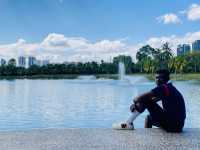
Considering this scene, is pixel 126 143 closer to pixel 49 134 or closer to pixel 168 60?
pixel 49 134

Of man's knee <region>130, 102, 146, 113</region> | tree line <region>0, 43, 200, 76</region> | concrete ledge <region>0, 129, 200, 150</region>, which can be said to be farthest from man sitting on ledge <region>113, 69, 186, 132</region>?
tree line <region>0, 43, 200, 76</region>

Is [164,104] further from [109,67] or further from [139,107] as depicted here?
[109,67]

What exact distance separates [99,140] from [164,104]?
55.7 inches

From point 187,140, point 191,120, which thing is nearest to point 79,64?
point 191,120

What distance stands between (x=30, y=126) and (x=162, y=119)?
24.1 ft

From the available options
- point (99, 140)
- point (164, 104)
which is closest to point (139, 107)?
point (164, 104)

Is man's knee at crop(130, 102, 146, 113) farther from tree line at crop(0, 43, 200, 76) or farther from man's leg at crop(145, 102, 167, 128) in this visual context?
tree line at crop(0, 43, 200, 76)

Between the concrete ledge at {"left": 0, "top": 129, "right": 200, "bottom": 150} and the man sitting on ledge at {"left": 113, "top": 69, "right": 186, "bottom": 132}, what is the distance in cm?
21

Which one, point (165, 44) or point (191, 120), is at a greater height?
point (165, 44)

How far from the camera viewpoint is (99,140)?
688cm

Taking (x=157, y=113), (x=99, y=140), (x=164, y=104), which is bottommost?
(x=99, y=140)

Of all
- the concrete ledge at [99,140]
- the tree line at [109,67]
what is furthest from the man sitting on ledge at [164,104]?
the tree line at [109,67]

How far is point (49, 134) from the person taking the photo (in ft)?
24.5

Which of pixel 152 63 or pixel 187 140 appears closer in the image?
pixel 187 140
